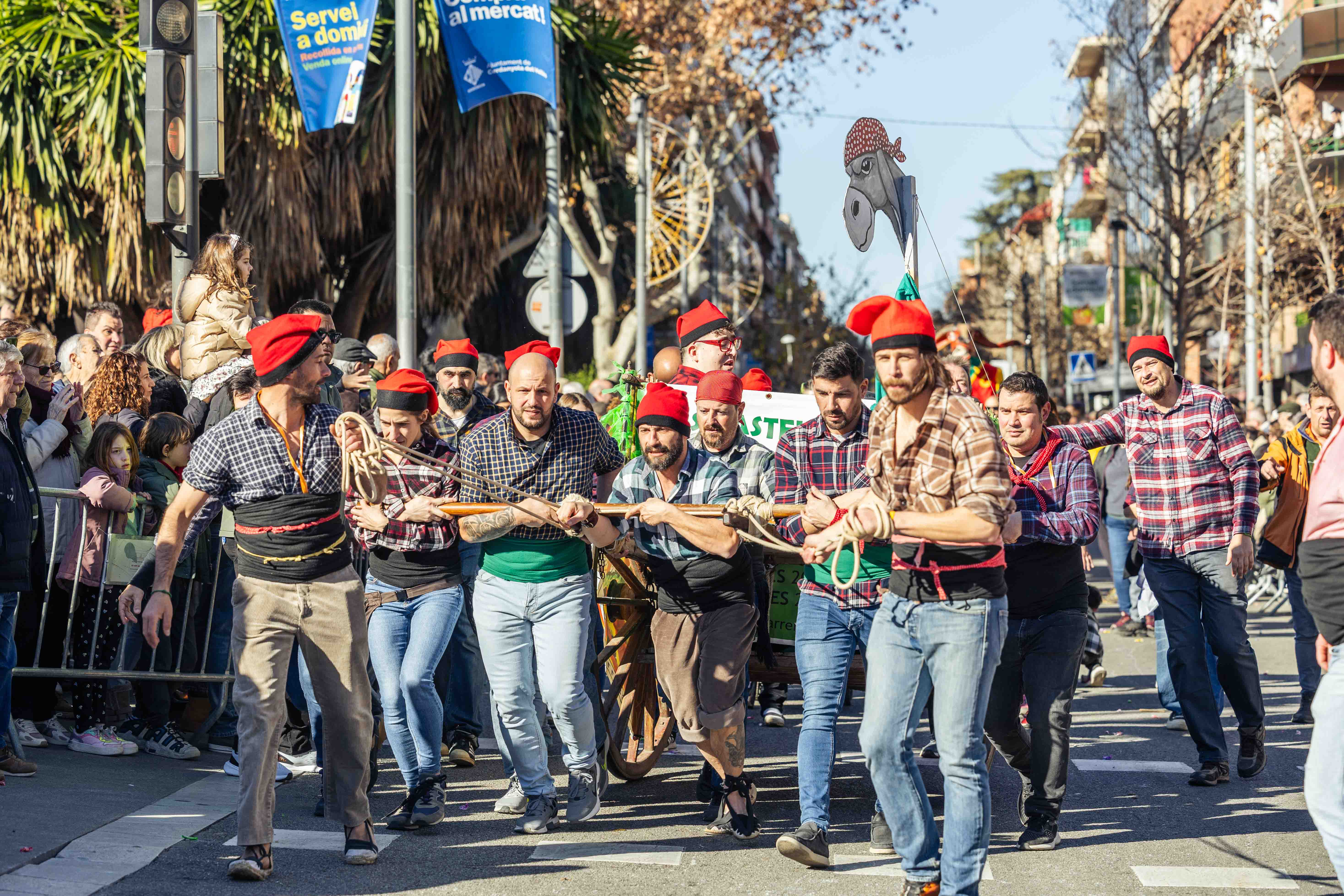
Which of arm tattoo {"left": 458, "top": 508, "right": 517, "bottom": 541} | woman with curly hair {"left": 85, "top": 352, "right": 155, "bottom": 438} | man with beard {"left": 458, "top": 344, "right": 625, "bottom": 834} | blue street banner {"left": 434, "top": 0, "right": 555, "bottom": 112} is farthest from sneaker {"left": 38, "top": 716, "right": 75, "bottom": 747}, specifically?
blue street banner {"left": 434, "top": 0, "right": 555, "bottom": 112}

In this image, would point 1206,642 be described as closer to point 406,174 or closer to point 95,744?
point 95,744

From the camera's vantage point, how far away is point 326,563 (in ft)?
18.9

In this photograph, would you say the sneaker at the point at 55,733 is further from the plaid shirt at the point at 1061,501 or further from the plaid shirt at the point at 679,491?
the plaid shirt at the point at 1061,501

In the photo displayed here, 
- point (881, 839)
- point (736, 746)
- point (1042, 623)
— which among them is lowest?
point (881, 839)

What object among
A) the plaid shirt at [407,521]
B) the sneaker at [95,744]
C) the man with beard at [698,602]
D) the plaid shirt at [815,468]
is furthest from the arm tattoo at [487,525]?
the sneaker at [95,744]

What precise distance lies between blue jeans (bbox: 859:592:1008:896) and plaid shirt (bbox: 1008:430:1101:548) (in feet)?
3.81

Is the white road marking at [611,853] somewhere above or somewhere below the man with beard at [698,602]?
below

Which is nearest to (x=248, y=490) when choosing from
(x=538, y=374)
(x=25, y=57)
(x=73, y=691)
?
(x=538, y=374)

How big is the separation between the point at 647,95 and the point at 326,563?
15.0m

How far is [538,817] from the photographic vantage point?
646cm

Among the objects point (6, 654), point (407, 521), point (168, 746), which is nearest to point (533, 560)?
point (407, 521)

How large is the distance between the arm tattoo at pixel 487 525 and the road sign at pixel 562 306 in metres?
7.57

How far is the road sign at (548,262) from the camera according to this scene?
1377 centimetres

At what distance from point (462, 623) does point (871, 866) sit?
2.97 metres
